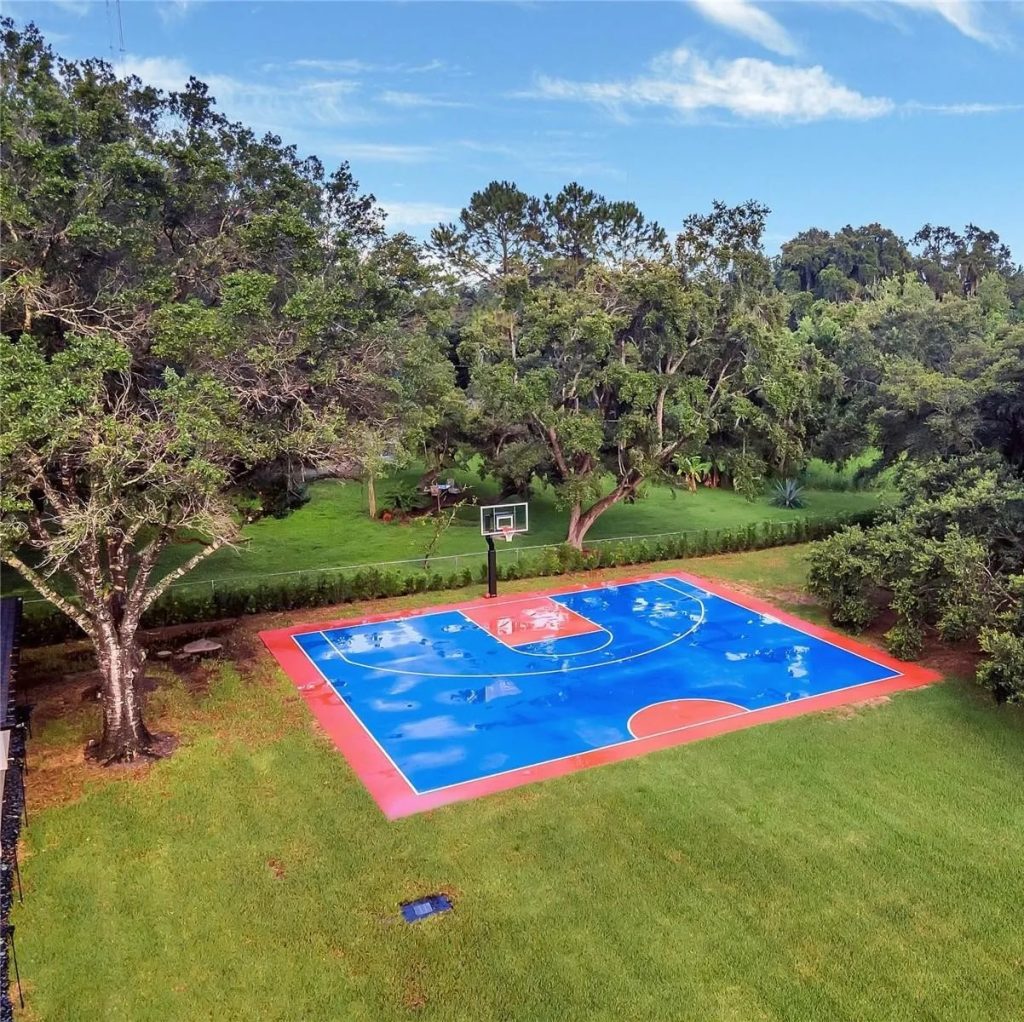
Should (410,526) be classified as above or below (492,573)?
below

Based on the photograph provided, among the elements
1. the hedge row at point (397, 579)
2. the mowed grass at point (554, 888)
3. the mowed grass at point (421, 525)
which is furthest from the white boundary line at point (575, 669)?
the mowed grass at point (421, 525)

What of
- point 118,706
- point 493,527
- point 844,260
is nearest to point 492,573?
point 493,527

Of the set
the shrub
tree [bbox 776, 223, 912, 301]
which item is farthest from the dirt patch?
tree [bbox 776, 223, 912, 301]

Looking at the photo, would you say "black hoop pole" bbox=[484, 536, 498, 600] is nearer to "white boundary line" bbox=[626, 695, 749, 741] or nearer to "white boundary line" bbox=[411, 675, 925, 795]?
"white boundary line" bbox=[626, 695, 749, 741]

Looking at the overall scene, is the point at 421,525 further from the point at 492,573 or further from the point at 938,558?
the point at 938,558

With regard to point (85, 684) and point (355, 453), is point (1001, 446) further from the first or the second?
point (85, 684)
